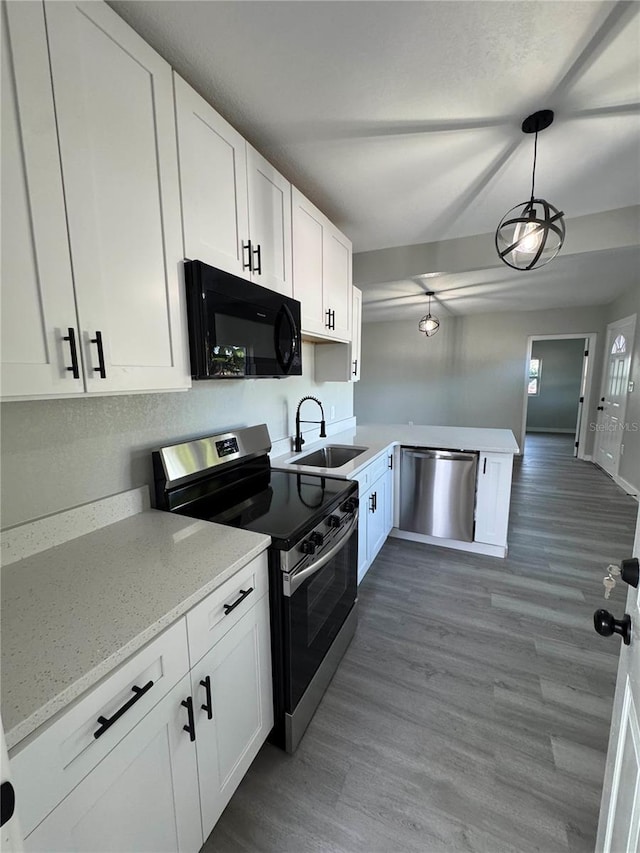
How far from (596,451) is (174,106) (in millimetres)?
6730

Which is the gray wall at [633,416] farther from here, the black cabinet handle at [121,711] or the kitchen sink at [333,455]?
the black cabinet handle at [121,711]

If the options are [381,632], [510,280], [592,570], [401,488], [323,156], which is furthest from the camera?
[510,280]

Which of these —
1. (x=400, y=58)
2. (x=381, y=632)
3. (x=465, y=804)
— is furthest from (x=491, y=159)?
(x=465, y=804)

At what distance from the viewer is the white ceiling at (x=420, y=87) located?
1.07 m

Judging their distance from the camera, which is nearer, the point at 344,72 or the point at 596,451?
the point at 344,72

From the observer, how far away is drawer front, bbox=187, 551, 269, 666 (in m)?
0.92

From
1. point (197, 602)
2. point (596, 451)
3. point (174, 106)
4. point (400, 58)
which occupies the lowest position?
point (596, 451)

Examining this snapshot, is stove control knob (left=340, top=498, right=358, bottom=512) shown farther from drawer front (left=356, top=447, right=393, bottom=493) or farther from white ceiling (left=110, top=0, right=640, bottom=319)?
white ceiling (left=110, top=0, right=640, bottom=319)

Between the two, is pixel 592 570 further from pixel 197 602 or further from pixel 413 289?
pixel 413 289

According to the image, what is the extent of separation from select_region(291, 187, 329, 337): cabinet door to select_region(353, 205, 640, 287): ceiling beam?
3.54 feet

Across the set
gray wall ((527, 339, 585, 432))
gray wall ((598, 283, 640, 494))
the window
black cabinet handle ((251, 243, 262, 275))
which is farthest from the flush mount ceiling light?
the window

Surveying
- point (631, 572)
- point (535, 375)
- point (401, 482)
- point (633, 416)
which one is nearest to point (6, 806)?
point (631, 572)

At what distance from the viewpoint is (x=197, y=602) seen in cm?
92

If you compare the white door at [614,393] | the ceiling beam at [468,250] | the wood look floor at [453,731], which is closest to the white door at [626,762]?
the wood look floor at [453,731]
